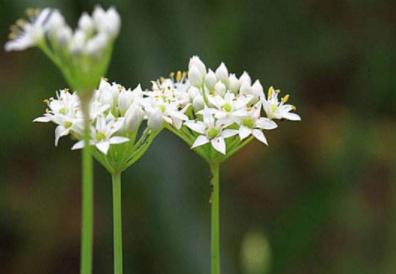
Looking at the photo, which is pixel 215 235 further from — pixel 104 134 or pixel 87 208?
pixel 87 208

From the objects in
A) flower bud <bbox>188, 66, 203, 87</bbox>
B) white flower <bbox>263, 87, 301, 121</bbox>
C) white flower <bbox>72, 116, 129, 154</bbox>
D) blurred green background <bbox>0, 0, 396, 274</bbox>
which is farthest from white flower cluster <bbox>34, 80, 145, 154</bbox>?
blurred green background <bbox>0, 0, 396, 274</bbox>

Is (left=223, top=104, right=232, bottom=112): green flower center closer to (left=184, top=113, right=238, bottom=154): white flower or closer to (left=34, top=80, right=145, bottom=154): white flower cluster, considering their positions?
(left=184, top=113, right=238, bottom=154): white flower

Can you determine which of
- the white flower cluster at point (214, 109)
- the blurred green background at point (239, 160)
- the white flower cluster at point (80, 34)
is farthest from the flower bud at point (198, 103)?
the blurred green background at point (239, 160)

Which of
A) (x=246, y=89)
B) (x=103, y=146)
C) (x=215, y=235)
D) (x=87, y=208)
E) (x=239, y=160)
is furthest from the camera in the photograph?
(x=239, y=160)

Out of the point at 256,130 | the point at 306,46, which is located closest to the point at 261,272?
the point at 256,130

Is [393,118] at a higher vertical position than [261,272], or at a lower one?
higher

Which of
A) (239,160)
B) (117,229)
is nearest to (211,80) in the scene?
(117,229)

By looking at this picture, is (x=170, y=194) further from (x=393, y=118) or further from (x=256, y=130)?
(x=256, y=130)
